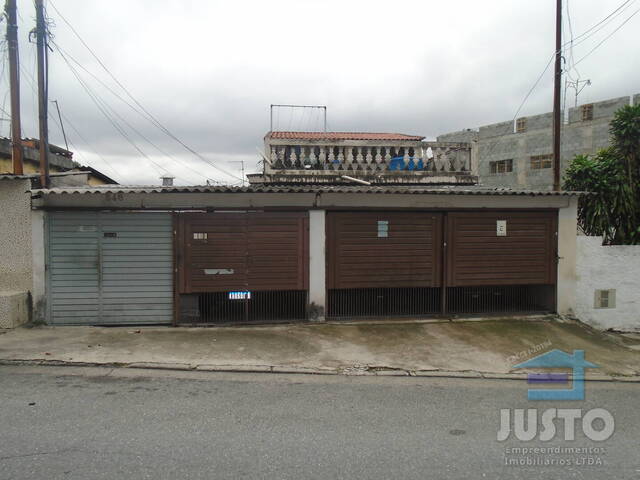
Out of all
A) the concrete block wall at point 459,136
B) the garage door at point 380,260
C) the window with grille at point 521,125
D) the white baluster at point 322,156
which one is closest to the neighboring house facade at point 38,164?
the white baluster at point 322,156

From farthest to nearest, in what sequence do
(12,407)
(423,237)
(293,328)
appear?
(423,237)
(293,328)
(12,407)

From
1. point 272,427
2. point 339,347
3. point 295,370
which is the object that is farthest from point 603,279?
point 272,427

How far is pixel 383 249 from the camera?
823cm

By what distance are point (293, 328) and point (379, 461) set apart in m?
4.44

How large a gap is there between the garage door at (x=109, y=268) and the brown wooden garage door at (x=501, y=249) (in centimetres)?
559

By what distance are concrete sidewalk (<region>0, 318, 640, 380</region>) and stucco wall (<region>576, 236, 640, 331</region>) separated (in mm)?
530

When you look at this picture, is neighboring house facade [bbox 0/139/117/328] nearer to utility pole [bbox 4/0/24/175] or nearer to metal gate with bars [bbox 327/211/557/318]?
utility pole [bbox 4/0/24/175]

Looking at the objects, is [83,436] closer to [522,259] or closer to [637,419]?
[637,419]

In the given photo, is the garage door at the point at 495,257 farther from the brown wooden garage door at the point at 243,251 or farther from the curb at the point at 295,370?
the brown wooden garage door at the point at 243,251

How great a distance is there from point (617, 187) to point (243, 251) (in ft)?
27.0

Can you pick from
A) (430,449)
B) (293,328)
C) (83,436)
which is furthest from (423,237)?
(83,436)

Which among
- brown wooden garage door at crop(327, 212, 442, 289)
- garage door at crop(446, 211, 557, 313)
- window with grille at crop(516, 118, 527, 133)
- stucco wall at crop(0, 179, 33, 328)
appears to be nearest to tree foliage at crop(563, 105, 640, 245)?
garage door at crop(446, 211, 557, 313)

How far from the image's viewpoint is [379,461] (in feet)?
11.3

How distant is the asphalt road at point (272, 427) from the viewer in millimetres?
3301
